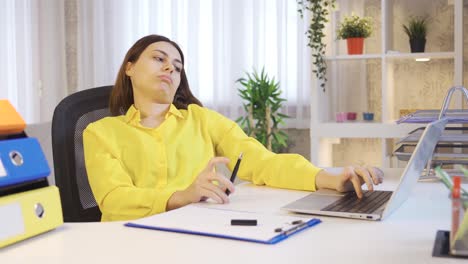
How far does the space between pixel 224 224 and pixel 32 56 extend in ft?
12.5

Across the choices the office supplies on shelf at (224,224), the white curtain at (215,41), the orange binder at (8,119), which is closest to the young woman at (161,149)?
the office supplies on shelf at (224,224)

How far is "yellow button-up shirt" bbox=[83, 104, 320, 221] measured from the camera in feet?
5.29

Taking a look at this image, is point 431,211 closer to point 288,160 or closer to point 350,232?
point 350,232

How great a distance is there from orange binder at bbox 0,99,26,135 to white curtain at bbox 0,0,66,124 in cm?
339

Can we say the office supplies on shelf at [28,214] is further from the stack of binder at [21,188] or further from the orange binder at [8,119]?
the orange binder at [8,119]

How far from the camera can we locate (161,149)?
1837 millimetres

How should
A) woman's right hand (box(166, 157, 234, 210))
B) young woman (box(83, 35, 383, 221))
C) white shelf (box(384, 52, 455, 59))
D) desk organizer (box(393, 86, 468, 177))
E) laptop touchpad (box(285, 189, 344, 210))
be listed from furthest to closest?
1. white shelf (box(384, 52, 455, 59))
2. desk organizer (box(393, 86, 468, 177))
3. young woman (box(83, 35, 383, 221))
4. woman's right hand (box(166, 157, 234, 210))
5. laptop touchpad (box(285, 189, 344, 210))

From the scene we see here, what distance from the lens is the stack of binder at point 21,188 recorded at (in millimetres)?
1057

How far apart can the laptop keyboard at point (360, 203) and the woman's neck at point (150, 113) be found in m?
0.66

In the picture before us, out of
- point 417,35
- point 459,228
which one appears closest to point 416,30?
point 417,35

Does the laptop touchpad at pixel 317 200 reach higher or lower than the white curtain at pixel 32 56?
lower

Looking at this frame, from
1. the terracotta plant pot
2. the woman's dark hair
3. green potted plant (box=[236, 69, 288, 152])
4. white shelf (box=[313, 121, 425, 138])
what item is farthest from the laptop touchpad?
green potted plant (box=[236, 69, 288, 152])

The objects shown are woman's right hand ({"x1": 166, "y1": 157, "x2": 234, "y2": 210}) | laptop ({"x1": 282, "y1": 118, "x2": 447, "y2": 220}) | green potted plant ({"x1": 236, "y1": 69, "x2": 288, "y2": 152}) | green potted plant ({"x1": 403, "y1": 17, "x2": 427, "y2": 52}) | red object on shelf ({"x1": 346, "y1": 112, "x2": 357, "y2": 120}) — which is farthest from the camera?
green potted plant ({"x1": 236, "y1": 69, "x2": 288, "y2": 152})

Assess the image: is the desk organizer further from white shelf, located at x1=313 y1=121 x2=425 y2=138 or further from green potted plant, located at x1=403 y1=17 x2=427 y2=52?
green potted plant, located at x1=403 y1=17 x2=427 y2=52
